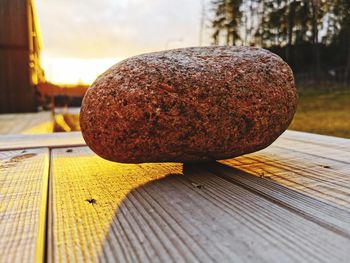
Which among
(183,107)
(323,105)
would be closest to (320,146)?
(183,107)

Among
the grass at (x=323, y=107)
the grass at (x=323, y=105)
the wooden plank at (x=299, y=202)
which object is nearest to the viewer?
the wooden plank at (x=299, y=202)

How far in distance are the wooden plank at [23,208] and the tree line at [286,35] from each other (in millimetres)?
21594

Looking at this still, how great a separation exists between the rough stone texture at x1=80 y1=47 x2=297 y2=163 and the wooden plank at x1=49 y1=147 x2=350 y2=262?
0.43ft

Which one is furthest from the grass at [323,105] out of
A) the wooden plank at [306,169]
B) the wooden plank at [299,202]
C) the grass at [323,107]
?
the wooden plank at [299,202]

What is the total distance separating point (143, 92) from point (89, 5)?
7733 millimetres

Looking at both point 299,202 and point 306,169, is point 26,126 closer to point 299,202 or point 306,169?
point 306,169

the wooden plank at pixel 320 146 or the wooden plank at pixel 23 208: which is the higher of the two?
the wooden plank at pixel 320 146

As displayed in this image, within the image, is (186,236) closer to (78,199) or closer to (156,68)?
(78,199)

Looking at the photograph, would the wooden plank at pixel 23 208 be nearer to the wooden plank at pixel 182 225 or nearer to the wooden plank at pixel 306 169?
the wooden plank at pixel 182 225

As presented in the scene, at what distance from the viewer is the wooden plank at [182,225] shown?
0.71m

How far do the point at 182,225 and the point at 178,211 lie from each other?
0.33 feet

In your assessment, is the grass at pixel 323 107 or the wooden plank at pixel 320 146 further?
the grass at pixel 323 107

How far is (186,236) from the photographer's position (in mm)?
791

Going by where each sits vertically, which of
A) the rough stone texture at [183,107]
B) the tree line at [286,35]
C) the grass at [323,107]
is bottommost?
the grass at [323,107]
